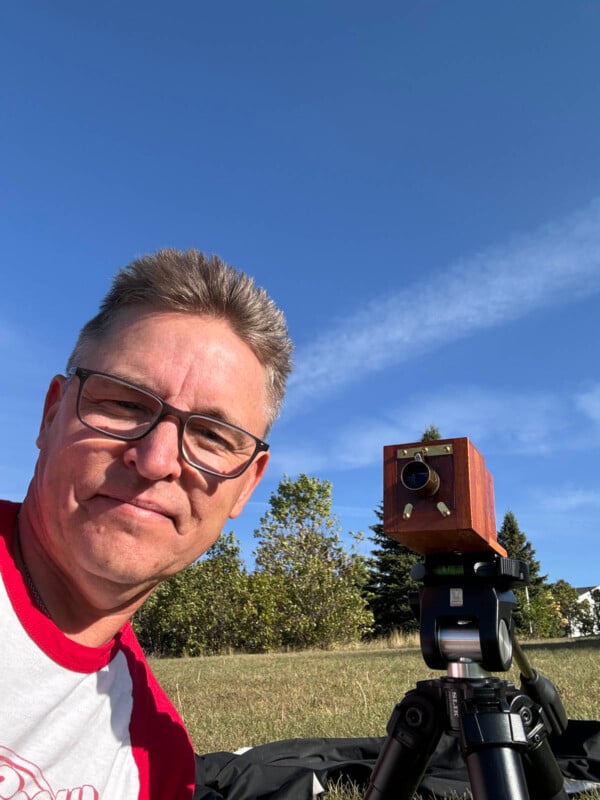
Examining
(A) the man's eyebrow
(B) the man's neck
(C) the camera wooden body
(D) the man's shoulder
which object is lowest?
(B) the man's neck

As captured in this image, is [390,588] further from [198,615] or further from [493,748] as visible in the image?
[493,748]

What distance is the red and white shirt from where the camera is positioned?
1.30 metres

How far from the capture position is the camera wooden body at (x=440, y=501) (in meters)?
1.81

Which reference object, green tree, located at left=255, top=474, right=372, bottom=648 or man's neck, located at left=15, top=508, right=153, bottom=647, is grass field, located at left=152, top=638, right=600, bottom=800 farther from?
green tree, located at left=255, top=474, right=372, bottom=648

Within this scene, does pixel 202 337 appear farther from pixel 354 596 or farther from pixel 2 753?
pixel 354 596

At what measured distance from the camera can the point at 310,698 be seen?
19.7ft

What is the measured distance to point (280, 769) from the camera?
325 centimetres

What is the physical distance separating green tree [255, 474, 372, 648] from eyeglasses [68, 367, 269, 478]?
75.3 feet

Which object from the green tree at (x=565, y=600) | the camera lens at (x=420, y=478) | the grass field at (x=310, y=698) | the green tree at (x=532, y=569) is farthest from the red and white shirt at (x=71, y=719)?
the green tree at (x=565, y=600)

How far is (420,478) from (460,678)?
0.61 meters

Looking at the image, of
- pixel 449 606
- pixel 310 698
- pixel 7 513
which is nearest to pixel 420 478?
pixel 449 606

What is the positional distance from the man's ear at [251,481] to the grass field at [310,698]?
1.85 m

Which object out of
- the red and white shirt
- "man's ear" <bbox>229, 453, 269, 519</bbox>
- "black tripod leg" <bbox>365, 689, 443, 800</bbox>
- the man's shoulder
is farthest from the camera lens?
the man's shoulder

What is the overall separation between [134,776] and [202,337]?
1.14 metres
